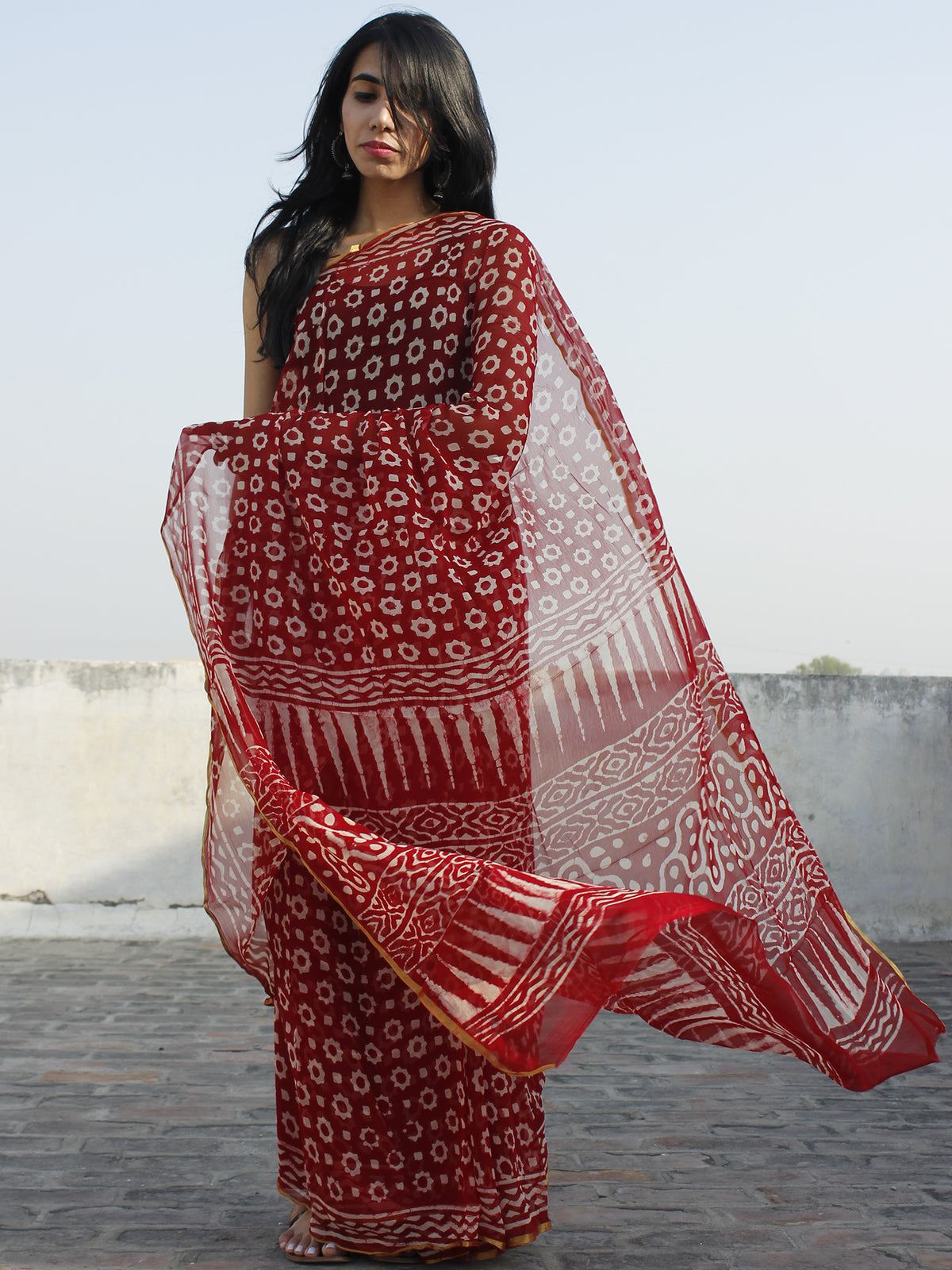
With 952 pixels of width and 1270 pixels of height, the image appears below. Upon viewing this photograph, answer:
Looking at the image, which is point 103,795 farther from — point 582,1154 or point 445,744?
point 445,744

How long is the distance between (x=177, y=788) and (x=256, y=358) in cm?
387

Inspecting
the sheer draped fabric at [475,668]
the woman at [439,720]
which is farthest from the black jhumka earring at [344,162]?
the sheer draped fabric at [475,668]

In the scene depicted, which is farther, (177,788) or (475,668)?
(177,788)

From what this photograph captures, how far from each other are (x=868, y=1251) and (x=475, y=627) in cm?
127

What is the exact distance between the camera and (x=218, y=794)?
201cm

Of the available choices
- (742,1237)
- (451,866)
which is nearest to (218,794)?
(451,866)

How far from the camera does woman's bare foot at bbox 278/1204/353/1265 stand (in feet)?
6.18

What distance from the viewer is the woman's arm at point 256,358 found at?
2268 millimetres

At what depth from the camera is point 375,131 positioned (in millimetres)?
2086

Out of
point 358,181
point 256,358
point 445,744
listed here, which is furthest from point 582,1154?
point 358,181

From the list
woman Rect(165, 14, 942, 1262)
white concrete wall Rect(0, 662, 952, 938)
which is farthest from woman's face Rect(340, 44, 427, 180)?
white concrete wall Rect(0, 662, 952, 938)

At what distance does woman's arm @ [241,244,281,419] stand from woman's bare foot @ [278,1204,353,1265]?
1495 millimetres

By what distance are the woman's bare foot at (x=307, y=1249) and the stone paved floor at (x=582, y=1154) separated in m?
0.04

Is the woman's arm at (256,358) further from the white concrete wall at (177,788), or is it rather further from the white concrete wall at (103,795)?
the white concrete wall at (177,788)
